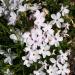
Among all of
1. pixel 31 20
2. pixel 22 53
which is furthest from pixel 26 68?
pixel 31 20

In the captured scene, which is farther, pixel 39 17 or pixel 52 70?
pixel 52 70

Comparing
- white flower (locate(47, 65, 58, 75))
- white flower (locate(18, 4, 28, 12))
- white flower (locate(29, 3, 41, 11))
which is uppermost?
white flower (locate(29, 3, 41, 11))

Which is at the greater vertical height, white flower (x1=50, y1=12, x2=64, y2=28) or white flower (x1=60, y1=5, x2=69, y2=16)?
white flower (x1=60, y1=5, x2=69, y2=16)

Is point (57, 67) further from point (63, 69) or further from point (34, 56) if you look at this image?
point (34, 56)

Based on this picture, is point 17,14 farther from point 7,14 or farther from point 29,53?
point 29,53

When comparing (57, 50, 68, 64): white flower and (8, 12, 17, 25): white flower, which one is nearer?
(8, 12, 17, 25): white flower

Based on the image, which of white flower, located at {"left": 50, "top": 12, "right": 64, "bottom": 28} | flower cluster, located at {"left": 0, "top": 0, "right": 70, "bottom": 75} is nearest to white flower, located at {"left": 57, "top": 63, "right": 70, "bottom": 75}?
flower cluster, located at {"left": 0, "top": 0, "right": 70, "bottom": 75}

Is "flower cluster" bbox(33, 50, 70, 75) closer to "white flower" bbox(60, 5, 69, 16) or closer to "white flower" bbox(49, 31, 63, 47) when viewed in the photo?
"white flower" bbox(49, 31, 63, 47)

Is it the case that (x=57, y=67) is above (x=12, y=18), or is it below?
below

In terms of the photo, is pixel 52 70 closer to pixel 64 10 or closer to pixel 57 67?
pixel 57 67

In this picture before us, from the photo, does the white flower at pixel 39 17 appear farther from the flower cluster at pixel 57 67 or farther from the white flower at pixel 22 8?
the flower cluster at pixel 57 67

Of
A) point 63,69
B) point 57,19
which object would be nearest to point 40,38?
point 57,19
